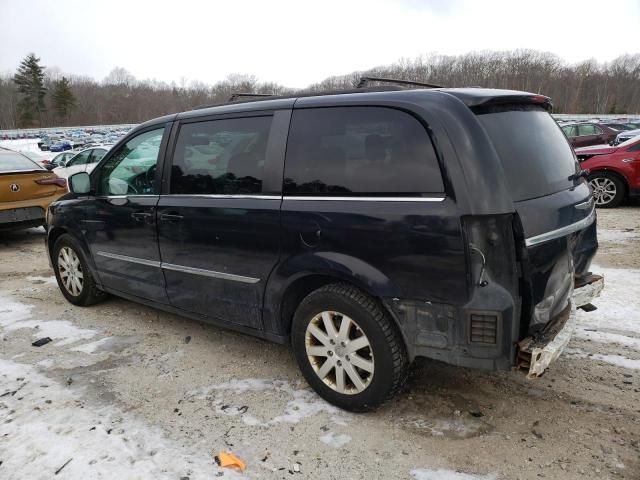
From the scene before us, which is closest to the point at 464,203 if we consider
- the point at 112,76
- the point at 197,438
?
the point at 197,438

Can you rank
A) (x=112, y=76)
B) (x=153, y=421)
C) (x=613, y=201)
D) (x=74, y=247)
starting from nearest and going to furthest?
(x=153, y=421)
(x=74, y=247)
(x=613, y=201)
(x=112, y=76)

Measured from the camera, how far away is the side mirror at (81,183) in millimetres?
4504

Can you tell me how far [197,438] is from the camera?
2783 millimetres

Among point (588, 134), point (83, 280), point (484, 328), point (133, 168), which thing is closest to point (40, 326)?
point (83, 280)

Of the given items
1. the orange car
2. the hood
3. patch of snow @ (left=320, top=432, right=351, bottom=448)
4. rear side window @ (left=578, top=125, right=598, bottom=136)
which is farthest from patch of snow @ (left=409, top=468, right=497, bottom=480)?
rear side window @ (left=578, top=125, right=598, bottom=136)

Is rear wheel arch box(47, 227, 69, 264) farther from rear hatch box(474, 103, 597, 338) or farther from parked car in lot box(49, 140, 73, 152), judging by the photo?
parked car in lot box(49, 140, 73, 152)

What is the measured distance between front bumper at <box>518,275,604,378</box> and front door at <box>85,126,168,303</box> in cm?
268


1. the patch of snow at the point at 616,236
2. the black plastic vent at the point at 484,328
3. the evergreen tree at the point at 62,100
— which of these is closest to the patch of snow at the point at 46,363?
the black plastic vent at the point at 484,328

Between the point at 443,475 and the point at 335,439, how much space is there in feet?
1.99

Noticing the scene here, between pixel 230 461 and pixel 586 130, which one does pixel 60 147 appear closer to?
pixel 586 130

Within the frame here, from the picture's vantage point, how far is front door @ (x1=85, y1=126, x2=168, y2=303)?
392 cm

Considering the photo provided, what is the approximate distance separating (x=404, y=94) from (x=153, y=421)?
2.37 meters

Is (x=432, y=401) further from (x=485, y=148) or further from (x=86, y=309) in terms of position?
(x=86, y=309)

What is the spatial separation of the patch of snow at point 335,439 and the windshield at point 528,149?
157 cm
